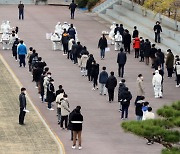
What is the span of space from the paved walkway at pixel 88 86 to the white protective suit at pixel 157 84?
1.01 ft

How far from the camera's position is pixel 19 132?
30266 mm

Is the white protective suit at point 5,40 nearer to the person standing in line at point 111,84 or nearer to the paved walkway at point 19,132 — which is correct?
the paved walkway at point 19,132

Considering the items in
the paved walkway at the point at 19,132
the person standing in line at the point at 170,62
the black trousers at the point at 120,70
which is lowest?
the paved walkway at the point at 19,132

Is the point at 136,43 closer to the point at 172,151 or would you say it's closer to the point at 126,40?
the point at 126,40

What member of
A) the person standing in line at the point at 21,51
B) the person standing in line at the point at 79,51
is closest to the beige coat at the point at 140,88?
the person standing in line at the point at 79,51

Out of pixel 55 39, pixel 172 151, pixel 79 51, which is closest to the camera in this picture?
pixel 172 151

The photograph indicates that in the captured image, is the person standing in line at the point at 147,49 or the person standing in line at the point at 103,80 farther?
the person standing in line at the point at 147,49

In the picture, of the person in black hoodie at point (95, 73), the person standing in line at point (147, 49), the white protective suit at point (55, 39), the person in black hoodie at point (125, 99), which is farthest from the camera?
the white protective suit at point (55, 39)

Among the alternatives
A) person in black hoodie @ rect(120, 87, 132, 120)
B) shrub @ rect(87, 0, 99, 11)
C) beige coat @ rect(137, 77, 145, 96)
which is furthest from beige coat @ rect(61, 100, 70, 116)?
shrub @ rect(87, 0, 99, 11)

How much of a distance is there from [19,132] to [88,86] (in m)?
8.42

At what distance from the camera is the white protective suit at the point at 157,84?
3550cm

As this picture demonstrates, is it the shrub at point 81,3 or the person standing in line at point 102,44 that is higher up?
the shrub at point 81,3

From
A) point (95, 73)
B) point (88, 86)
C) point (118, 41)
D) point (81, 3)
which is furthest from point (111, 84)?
point (81, 3)

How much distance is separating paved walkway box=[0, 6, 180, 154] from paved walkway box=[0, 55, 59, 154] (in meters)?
0.51
